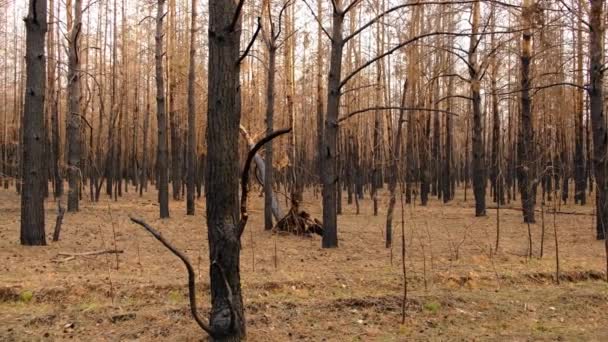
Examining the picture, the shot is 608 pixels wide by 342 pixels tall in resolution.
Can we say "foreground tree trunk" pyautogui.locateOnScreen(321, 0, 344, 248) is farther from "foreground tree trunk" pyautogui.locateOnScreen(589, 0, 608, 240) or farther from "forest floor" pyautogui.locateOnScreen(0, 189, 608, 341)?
"foreground tree trunk" pyautogui.locateOnScreen(589, 0, 608, 240)

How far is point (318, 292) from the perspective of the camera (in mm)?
5473

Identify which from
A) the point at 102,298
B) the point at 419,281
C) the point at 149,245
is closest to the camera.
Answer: the point at 102,298

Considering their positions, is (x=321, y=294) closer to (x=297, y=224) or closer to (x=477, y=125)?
(x=297, y=224)

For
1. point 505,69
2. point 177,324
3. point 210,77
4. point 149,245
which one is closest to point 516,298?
point 177,324

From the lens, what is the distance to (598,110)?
30.9 ft

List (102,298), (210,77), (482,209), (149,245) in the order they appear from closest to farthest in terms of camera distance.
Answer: (210,77) → (102,298) → (149,245) → (482,209)

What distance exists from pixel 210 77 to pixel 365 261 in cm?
450

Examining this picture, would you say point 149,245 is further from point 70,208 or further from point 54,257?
point 70,208

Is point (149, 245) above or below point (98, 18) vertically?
below

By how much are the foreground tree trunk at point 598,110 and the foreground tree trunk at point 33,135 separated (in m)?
9.38

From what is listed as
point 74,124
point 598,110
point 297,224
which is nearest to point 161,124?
point 74,124

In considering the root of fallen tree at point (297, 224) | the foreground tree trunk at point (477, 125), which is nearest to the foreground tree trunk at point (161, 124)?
the root of fallen tree at point (297, 224)

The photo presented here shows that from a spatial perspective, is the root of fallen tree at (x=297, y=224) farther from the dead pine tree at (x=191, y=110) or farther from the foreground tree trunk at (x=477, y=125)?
the foreground tree trunk at (x=477, y=125)

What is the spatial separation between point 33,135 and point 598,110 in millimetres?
10116
